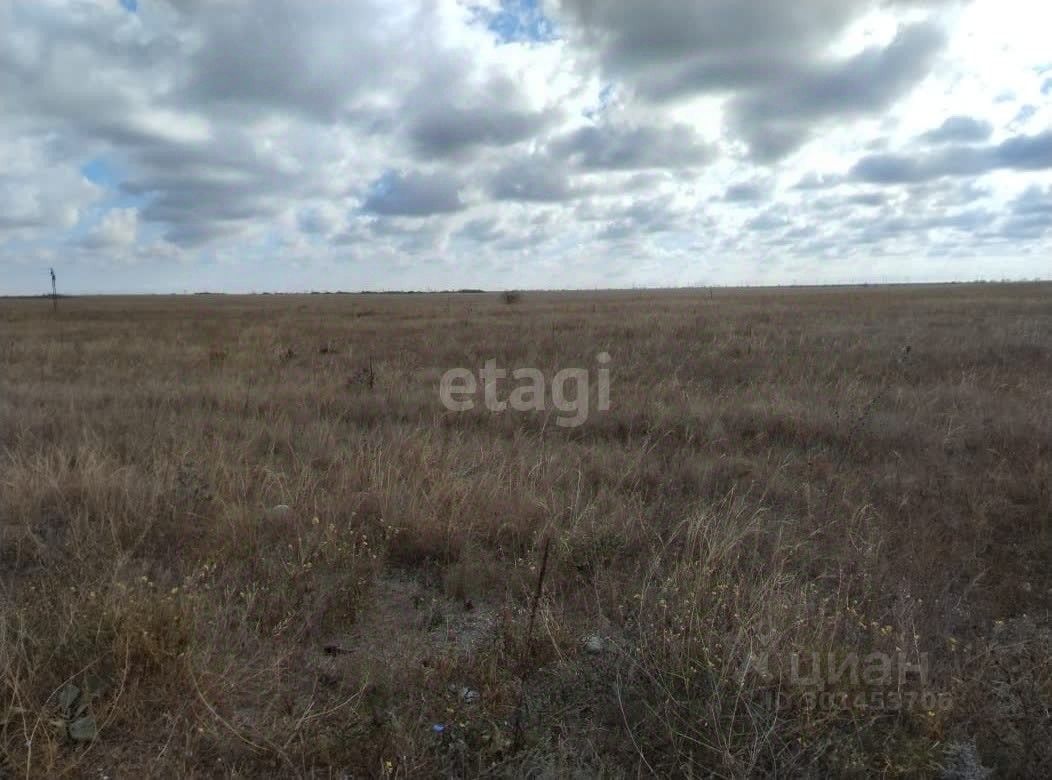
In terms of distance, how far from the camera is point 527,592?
3406 mm

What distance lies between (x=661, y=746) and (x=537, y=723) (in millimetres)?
505

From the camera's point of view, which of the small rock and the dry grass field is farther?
the small rock

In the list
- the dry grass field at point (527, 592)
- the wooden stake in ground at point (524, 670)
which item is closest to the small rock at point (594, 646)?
the dry grass field at point (527, 592)

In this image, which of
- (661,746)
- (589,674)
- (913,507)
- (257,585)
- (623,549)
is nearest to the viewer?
(661,746)

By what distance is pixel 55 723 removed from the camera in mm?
2238

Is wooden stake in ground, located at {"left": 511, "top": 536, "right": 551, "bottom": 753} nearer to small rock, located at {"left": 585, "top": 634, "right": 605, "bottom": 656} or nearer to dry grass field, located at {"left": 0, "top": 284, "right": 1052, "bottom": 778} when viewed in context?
dry grass field, located at {"left": 0, "top": 284, "right": 1052, "bottom": 778}

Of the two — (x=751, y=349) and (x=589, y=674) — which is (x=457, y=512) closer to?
(x=589, y=674)

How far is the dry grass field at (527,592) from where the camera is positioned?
2.36 m

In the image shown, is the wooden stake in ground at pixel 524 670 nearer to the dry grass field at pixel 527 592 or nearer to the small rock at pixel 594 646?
the dry grass field at pixel 527 592

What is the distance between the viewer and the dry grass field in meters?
2.36

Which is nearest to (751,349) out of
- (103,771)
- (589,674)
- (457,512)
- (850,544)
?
(850,544)

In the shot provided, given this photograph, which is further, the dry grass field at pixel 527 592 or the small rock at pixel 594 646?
the small rock at pixel 594 646

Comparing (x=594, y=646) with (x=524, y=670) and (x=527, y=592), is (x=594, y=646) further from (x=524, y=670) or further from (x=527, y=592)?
(x=527, y=592)

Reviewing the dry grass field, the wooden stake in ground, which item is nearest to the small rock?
the dry grass field
